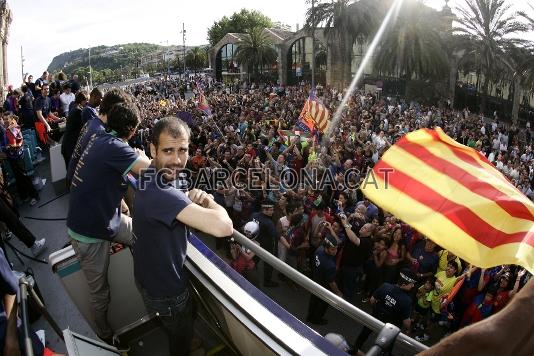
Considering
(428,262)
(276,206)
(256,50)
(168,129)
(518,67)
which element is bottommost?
(428,262)

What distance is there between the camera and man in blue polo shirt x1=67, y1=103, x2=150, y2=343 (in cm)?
265

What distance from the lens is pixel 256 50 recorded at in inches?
1622

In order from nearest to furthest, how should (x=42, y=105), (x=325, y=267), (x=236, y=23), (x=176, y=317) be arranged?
(x=176, y=317) → (x=325, y=267) → (x=42, y=105) → (x=236, y=23)

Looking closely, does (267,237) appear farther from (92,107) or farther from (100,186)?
(100,186)

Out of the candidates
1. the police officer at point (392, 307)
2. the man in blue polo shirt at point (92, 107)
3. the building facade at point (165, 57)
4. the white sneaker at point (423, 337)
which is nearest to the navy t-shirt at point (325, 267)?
the police officer at point (392, 307)

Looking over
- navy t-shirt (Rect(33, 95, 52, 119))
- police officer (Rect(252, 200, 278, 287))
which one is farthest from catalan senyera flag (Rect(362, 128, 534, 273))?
navy t-shirt (Rect(33, 95, 52, 119))

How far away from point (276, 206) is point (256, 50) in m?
36.2

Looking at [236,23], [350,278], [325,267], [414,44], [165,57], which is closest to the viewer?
[325,267]

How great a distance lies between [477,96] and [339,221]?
89.6 ft

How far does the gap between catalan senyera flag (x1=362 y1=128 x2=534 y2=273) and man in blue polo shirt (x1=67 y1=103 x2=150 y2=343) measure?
2.08 meters

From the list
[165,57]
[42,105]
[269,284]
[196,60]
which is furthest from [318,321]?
[165,57]

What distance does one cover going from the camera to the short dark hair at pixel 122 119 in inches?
111

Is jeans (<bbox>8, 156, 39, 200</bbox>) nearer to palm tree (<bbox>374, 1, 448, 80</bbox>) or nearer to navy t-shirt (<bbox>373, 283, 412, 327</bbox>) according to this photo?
navy t-shirt (<bbox>373, 283, 412, 327</bbox>)

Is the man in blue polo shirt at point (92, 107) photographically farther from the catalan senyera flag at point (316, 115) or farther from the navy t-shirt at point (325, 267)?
the catalan senyera flag at point (316, 115)
